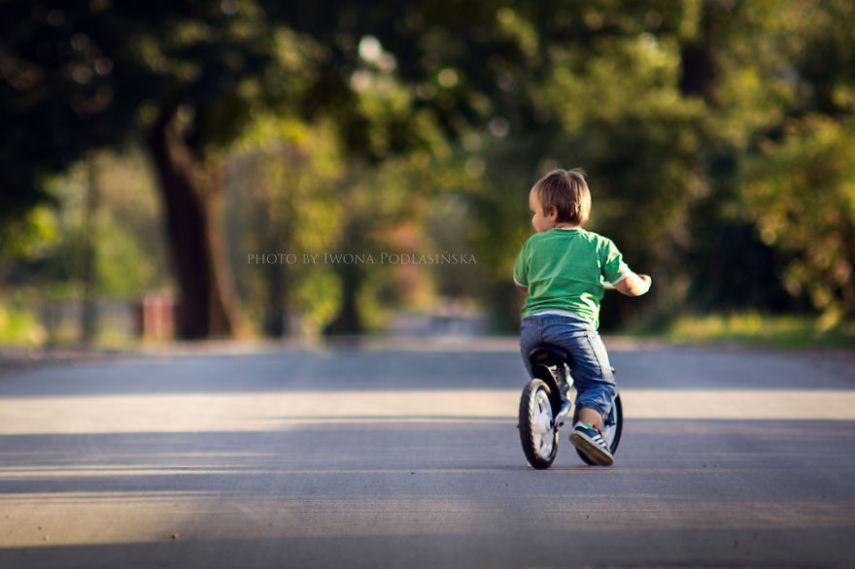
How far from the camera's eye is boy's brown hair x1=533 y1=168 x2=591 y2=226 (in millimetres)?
7625

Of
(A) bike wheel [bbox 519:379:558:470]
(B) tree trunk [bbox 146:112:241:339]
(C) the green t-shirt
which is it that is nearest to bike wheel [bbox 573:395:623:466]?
(A) bike wheel [bbox 519:379:558:470]

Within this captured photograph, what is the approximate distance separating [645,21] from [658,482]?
20774mm

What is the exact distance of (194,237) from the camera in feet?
100

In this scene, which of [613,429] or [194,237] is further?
[194,237]

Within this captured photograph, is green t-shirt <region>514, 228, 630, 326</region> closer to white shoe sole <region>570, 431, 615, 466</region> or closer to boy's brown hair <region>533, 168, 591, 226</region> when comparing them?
boy's brown hair <region>533, 168, 591, 226</region>

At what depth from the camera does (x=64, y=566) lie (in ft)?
17.1

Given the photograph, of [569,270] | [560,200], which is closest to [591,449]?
[569,270]

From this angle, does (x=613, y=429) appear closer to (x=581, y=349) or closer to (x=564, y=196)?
(x=581, y=349)

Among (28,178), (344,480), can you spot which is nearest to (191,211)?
(28,178)

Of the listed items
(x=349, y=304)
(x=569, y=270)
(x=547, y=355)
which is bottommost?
(x=349, y=304)

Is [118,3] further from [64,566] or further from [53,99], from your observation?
[64,566]

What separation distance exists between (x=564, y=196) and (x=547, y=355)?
2.84ft

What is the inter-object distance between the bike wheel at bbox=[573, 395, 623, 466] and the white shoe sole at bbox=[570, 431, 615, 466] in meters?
0.05

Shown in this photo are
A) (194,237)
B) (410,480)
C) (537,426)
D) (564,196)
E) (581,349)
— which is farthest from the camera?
(194,237)
